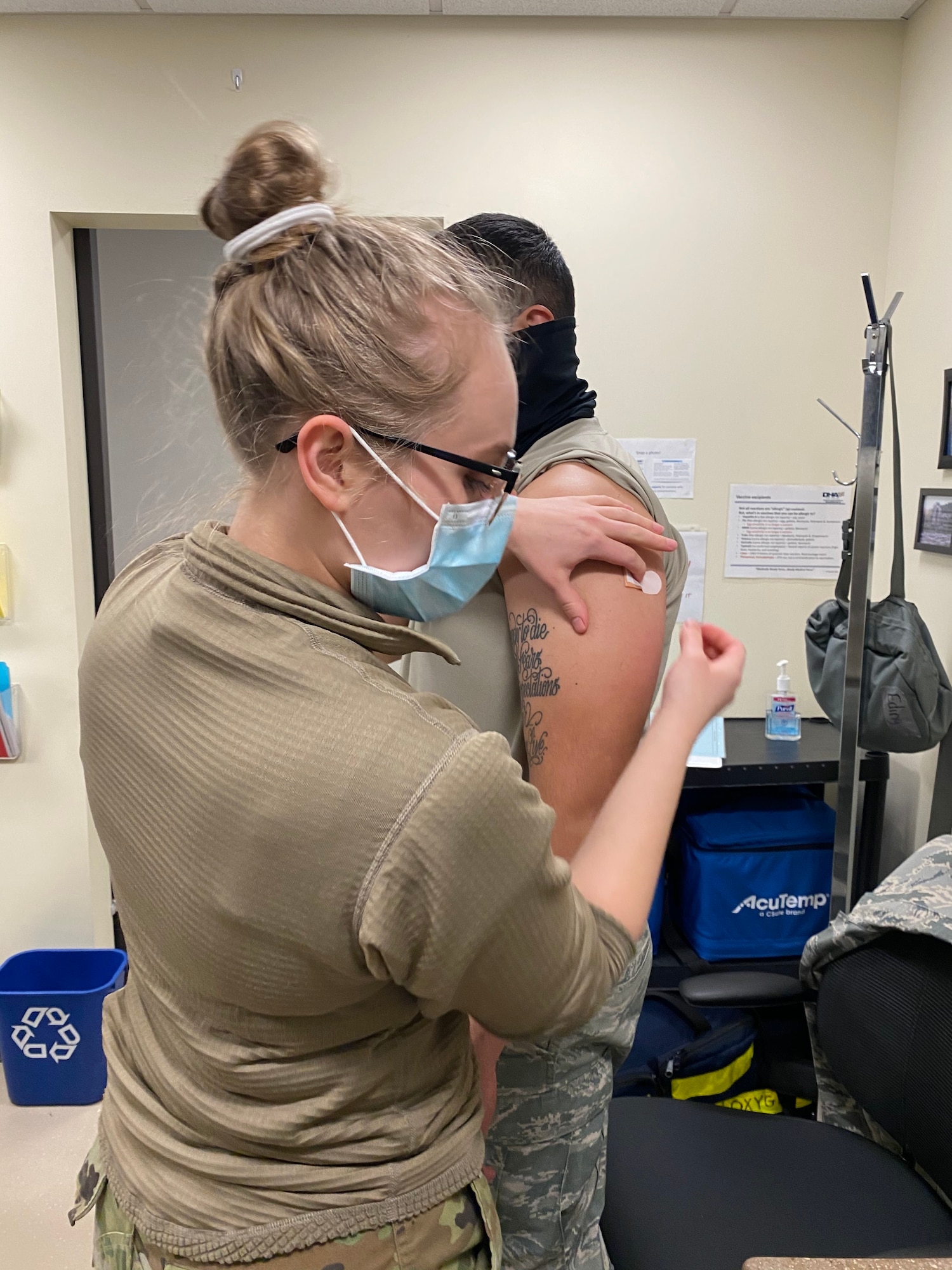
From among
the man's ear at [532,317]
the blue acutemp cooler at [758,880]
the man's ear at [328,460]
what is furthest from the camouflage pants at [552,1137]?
the blue acutemp cooler at [758,880]

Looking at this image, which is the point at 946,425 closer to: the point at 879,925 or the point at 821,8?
the point at 821,8

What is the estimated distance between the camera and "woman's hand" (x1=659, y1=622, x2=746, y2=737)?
2.69ft

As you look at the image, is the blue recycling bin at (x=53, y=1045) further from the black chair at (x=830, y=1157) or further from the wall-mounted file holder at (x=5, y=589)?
A: the black chair at (x=830, y=1157)

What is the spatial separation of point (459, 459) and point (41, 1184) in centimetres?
215

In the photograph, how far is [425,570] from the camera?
2.39ft

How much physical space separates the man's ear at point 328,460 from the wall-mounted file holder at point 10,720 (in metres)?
2.00

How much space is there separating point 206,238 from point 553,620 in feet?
9.39

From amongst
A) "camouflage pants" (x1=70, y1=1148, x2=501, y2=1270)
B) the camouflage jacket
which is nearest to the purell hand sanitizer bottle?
the camouflage jacket

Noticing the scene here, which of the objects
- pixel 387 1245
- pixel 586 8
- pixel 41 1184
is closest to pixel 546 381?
pixel 387 1245

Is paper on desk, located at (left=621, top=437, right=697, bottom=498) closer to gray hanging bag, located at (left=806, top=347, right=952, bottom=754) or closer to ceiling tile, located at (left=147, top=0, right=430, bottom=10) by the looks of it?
gray hanging bag, located at (left=806, top=347, right=952, bottom=754)

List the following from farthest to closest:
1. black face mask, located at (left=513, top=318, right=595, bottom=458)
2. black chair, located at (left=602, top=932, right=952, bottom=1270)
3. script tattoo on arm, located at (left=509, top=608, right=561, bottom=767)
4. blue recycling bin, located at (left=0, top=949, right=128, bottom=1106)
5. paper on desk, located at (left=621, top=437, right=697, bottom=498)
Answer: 1. paper on desk, located at (left=621, top=437, right=697, bottom=498)
2. blue recycling bin, located at (left=0, top=949, right=128, bottom=1106)
3. black chair, located at (left=602, top=932, right=952, bottom=1270)
4. black face mask, located at (left=513, top=318, right=595, bottom=458)
5. script tattoo on arm, located at (left=509, top=608, right=561, bottom=767)

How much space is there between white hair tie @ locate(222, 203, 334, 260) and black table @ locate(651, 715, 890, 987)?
155 centimetres

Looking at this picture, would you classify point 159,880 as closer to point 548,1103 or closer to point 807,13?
point 548,1103

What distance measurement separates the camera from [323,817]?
0.55 meters
